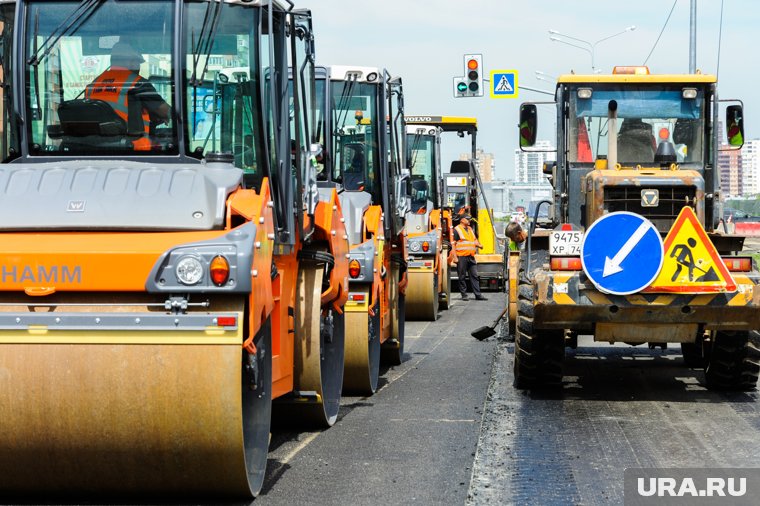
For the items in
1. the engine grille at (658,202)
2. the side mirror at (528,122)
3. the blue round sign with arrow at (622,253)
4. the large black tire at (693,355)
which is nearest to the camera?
the blue round sign with arrow at (622,253)

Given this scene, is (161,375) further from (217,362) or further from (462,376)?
(462,376)

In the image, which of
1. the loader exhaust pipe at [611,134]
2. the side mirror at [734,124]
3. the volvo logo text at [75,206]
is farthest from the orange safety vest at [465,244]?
the volvo logo text at [75,206]

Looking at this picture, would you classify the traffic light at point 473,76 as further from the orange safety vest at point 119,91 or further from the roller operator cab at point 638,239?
the orange safety vest at point 119,91

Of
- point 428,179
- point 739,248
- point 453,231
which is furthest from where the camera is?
point 453,231

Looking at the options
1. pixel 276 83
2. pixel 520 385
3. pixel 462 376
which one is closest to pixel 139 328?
pixel 276 83

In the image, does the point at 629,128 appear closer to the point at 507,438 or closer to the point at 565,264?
the point at 565,264

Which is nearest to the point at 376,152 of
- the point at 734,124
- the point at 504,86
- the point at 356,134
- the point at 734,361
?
the point at 356,134

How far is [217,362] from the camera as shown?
557 cm

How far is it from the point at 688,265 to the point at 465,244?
14.8 metres

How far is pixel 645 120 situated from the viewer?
11766 mm

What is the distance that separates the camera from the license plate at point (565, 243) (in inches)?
389

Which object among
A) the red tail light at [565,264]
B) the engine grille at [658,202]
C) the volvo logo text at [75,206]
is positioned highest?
the volvo logo text at [75,206]

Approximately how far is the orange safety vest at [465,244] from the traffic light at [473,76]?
3.71 metres

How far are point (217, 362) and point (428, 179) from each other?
54.5 feet
